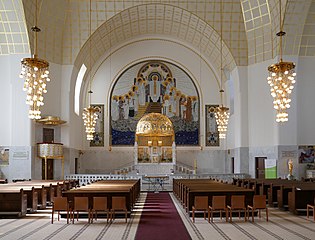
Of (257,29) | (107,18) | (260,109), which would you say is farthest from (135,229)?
(107,18)

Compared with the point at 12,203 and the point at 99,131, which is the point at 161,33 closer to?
the point at 99,131

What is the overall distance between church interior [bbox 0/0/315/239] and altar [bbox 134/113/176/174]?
73 mm

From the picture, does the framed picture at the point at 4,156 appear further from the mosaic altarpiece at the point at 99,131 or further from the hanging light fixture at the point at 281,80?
the hanging light fixture at the point at 281,80

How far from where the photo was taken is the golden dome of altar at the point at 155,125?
30547 millimetres

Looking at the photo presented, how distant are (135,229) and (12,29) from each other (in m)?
14.6

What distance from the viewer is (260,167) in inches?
993

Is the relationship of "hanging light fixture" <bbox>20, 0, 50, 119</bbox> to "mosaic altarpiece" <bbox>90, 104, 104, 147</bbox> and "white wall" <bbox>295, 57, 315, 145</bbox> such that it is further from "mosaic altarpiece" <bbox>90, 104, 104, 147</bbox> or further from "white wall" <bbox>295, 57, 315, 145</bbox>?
"mosaic altarpiece" <bbox>90, 104, 104, 147</bbox>

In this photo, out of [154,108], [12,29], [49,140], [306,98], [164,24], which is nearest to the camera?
[12,29]

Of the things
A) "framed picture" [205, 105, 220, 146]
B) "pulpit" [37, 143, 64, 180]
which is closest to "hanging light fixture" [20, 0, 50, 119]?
"pulpit" [37, 143, 64, 180]

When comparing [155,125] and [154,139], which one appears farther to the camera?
[154,139]

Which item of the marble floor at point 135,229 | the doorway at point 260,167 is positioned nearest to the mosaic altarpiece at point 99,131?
the doorway at point 260,167

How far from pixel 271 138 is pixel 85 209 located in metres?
14.4

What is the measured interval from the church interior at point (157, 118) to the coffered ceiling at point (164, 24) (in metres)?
0.07

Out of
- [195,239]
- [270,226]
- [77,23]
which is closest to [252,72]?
[77,23]
